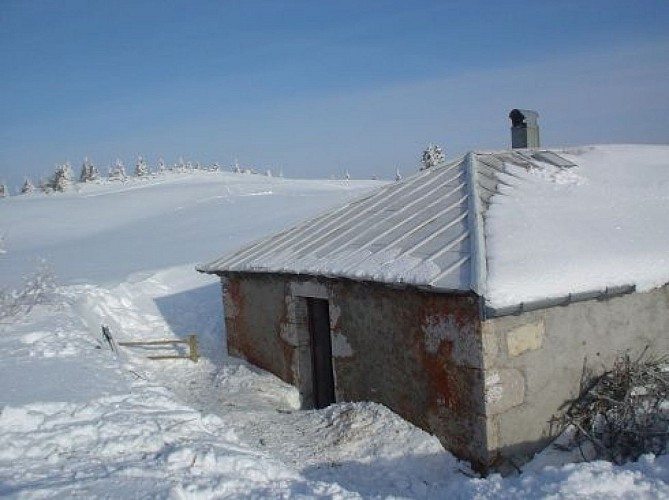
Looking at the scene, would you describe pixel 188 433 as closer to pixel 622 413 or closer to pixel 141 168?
pixel 622 413

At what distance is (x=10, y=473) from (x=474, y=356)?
12.6 feet

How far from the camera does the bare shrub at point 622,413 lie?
530 centimetres

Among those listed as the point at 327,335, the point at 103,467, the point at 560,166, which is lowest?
the point at 327,335

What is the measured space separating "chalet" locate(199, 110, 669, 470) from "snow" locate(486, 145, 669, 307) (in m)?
0.02

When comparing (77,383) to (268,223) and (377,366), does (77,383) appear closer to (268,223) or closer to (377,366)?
(377,366)

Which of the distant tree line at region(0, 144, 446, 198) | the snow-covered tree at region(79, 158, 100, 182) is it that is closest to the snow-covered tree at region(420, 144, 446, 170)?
the distant tree line at region(0, 144, 446, 198)

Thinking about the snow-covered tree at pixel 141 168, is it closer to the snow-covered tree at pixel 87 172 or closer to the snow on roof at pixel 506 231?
the snow-covered tree at pixel 87 172

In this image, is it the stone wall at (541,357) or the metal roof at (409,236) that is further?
the metal roof at (409,236)

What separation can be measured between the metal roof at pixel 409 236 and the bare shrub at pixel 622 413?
1.83 metres

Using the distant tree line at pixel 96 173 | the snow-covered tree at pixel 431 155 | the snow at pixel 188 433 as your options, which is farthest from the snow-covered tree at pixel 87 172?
the snow at pixel 188 433

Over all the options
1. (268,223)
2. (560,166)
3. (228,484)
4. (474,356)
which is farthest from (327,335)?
(268,223)

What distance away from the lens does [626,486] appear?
359 cm

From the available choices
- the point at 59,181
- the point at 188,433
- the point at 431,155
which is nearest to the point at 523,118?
the point at 188,433

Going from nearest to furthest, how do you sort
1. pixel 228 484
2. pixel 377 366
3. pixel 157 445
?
1. pixel 228 484
2. pixel 157 445
3. pixel 377 366
